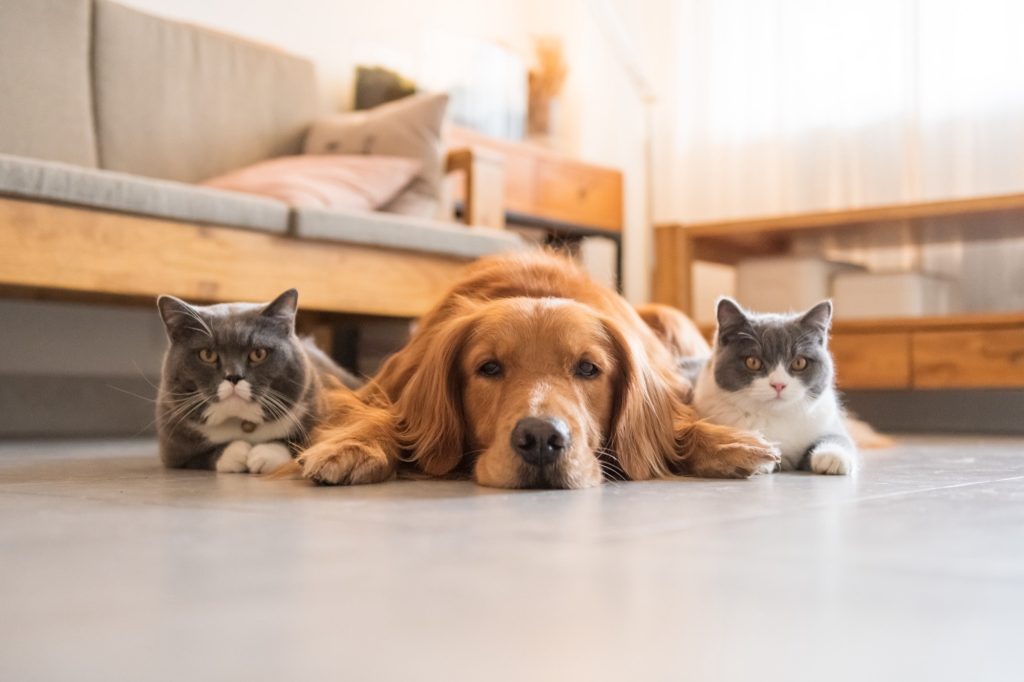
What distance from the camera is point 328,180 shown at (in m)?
3.53

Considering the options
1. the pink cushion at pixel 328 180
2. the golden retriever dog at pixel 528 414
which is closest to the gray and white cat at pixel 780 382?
the golden retriever dog at pixel 528 414

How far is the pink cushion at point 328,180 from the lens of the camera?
11.1ft

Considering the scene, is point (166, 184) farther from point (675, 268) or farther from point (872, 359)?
point (872, 359)

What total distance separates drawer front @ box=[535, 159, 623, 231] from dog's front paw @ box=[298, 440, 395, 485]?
127 inches

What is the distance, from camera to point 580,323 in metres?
1.85

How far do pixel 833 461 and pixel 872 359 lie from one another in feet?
6.82

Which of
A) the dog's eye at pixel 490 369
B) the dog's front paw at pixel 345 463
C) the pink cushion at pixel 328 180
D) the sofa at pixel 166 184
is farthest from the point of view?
the pink cushion at pixel 328 180

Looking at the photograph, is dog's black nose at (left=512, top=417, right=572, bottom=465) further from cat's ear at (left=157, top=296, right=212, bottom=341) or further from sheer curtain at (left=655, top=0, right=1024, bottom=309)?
sheer curtain at (left=655, top=0, right=1024, bottom=309)

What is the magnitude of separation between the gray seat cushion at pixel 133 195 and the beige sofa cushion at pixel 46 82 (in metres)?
0.59

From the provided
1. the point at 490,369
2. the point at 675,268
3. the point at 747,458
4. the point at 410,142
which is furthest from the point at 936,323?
the point at 490,369

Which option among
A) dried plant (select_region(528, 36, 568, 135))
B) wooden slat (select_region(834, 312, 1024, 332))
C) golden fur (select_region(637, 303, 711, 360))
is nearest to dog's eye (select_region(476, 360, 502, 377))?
golden fur (select_region(637, 303, 711, 360))

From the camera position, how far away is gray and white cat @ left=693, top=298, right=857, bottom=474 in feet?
6.64

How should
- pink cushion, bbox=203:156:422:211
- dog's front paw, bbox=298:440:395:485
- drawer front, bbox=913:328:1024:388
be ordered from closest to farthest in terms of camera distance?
dog's front paw, bbox=298:440:395:485 → pink cushion, bbox=203:156:422:211 → drawer front, bbox=913:328:1024:388

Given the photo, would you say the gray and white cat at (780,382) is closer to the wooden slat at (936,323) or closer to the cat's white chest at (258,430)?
the cat's white chest at (258,430)
